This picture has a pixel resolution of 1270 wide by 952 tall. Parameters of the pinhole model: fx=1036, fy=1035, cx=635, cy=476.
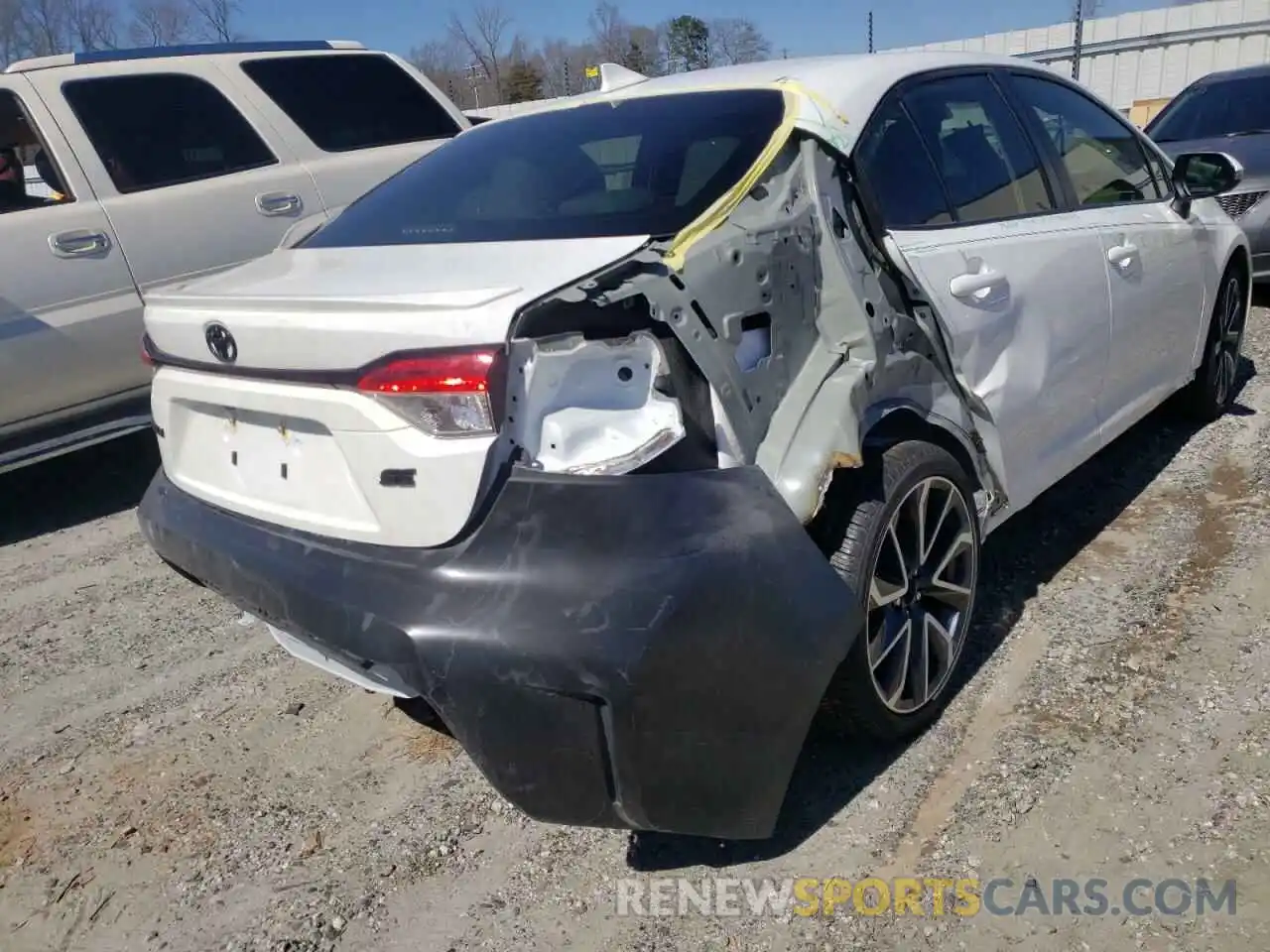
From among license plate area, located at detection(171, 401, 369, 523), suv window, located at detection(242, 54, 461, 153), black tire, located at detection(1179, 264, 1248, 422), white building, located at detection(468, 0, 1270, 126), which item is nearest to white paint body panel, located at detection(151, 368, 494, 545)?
license plate area, located at detection(171, 401, 369, 523)

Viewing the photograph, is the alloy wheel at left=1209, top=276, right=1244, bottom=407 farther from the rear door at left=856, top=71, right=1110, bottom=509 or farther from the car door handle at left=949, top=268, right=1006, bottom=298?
the car door handle at left=949, top=268, right=1006, bottom=298

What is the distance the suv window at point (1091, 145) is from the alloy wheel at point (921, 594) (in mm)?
1426

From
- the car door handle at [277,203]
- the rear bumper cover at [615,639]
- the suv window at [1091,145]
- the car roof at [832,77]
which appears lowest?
the rear bumper cover at [615,639]

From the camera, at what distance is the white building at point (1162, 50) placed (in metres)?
16.8

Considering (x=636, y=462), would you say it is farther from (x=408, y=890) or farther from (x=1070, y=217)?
(x=1070, y=217)

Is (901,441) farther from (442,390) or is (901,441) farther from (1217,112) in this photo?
(1217,112)

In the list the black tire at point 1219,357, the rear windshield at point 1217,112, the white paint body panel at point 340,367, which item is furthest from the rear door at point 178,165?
the rear windshield at point 1217,112

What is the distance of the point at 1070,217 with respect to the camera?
3322 mm

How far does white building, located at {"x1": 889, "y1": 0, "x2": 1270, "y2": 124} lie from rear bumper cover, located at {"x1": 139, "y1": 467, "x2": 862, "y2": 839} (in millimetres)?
17415

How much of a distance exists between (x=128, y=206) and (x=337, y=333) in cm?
336

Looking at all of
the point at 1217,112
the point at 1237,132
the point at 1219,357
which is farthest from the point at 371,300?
the point at 1217,112

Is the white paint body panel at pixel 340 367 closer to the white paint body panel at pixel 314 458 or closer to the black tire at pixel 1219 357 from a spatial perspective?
the white paint body panel at pixel 314 458

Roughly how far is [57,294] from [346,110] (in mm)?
1979

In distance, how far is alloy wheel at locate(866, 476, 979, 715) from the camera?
8.18 ft
